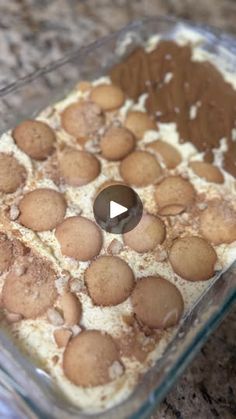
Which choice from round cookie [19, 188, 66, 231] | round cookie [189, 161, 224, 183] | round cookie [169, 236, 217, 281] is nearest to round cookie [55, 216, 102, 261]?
round cookie [19, 188, 66, 231]

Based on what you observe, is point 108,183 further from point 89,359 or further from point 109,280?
point 89,359

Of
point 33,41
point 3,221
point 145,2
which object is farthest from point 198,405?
point 145,2

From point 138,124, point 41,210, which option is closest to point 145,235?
point 41,210

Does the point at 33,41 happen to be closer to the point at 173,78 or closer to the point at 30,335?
the point at 173,78

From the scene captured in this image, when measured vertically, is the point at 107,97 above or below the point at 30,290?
above

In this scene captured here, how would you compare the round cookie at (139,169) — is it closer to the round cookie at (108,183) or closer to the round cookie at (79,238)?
the round cookie at (108,183)

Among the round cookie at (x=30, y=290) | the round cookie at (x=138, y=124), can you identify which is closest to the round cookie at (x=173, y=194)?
the round cookie at (x=138, y=124)
